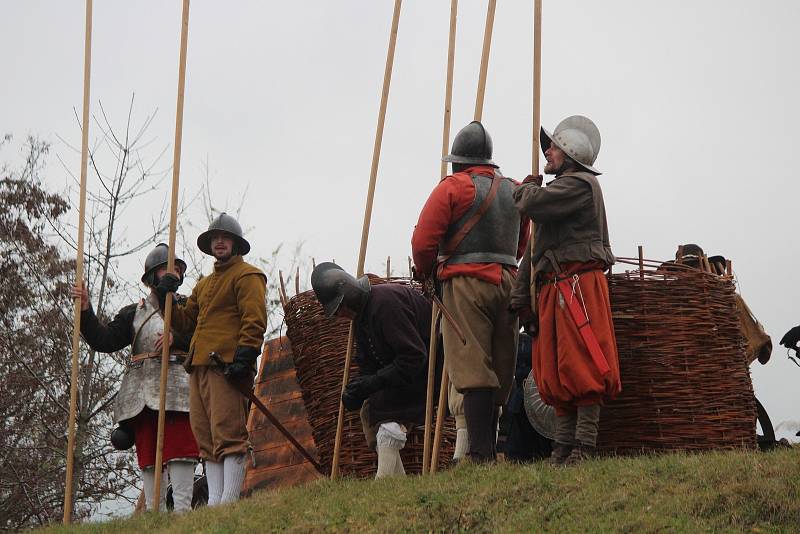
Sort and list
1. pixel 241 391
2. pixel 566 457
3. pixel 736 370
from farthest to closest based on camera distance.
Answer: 1. pixel 241 391
2. pixel 736 370
3. pixel 566 457

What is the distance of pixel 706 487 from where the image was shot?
6.53 metres

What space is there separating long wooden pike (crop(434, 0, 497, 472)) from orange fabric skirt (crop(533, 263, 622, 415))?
2.56ft

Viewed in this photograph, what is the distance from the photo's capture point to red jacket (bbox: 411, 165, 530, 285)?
8.20 metres

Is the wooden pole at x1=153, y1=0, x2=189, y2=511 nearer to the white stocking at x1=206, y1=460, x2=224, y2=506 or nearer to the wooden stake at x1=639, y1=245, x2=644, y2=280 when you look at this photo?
the white stocking at x1=206, y1=460, x2=224, y2=506

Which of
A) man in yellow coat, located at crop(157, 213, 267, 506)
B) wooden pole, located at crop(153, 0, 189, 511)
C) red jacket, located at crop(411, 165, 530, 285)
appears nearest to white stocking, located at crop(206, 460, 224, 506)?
man in yellow coat, located at crop(157, 213, 267, 506)

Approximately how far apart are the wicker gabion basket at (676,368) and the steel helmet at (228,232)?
2.87m

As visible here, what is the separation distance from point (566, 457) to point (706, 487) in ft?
4.07

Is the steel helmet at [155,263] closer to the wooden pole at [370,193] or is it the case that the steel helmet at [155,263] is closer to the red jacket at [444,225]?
the wooden pole at [370,193]

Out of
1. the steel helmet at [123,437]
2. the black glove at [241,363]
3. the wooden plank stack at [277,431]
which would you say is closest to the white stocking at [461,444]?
the black glove at [241,363]

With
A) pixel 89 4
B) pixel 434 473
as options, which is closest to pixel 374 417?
pixel 434 473

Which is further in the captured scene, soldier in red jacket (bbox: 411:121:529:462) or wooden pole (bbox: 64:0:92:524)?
wooden pole (bbox: 64:0:92:524)

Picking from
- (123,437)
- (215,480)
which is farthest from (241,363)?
(123,437)

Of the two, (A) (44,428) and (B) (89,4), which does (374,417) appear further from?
(A) (44,428)

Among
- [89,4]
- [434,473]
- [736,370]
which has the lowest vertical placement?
[434,473]
